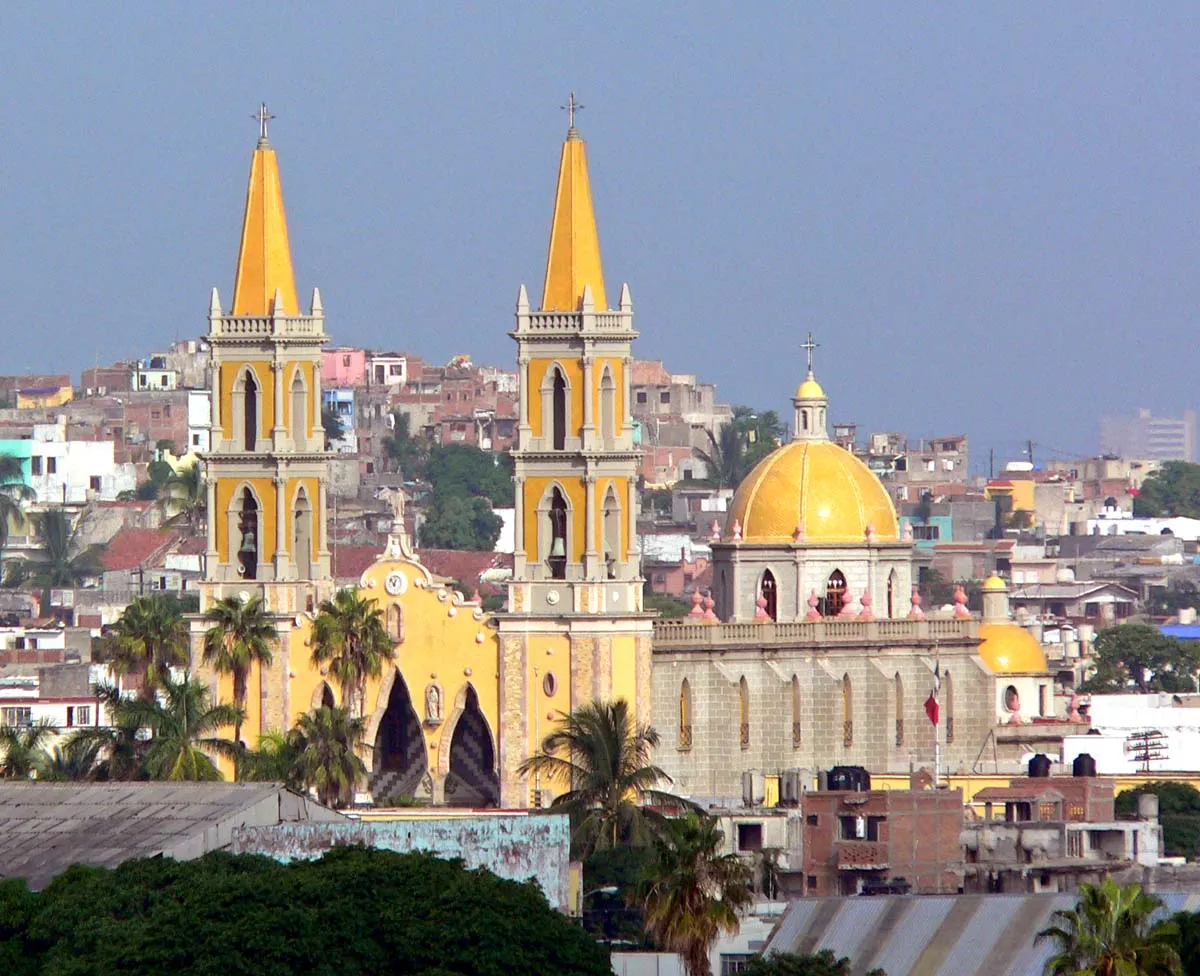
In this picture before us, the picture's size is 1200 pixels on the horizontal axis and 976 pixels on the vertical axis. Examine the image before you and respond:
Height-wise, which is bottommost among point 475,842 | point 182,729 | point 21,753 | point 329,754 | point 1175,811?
point 475,842

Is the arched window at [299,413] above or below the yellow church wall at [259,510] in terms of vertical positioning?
above

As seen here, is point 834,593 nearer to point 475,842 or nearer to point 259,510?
point 259,510

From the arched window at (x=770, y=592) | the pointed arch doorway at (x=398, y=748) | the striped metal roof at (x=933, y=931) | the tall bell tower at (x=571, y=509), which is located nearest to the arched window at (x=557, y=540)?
the tall bell tower at (x=571, y=509)

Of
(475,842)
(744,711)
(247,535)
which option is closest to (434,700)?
(247,535)

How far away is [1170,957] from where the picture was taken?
6894 centimetres

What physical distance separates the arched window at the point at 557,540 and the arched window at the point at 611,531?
0.83 m

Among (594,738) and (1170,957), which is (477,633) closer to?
(594,738)

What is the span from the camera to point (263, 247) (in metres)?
112

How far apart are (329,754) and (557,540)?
645 centimetres

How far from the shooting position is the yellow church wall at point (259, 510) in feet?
365

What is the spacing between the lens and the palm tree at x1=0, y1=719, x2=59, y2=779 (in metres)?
102

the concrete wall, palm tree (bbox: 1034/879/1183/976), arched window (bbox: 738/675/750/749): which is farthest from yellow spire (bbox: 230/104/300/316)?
palm tree (bbox: 1034/879/1183/976)

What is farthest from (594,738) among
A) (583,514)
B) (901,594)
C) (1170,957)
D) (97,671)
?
(97,671)

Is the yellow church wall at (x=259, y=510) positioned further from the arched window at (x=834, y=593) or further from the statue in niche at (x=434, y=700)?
the arched window at (x=834, y=593)
